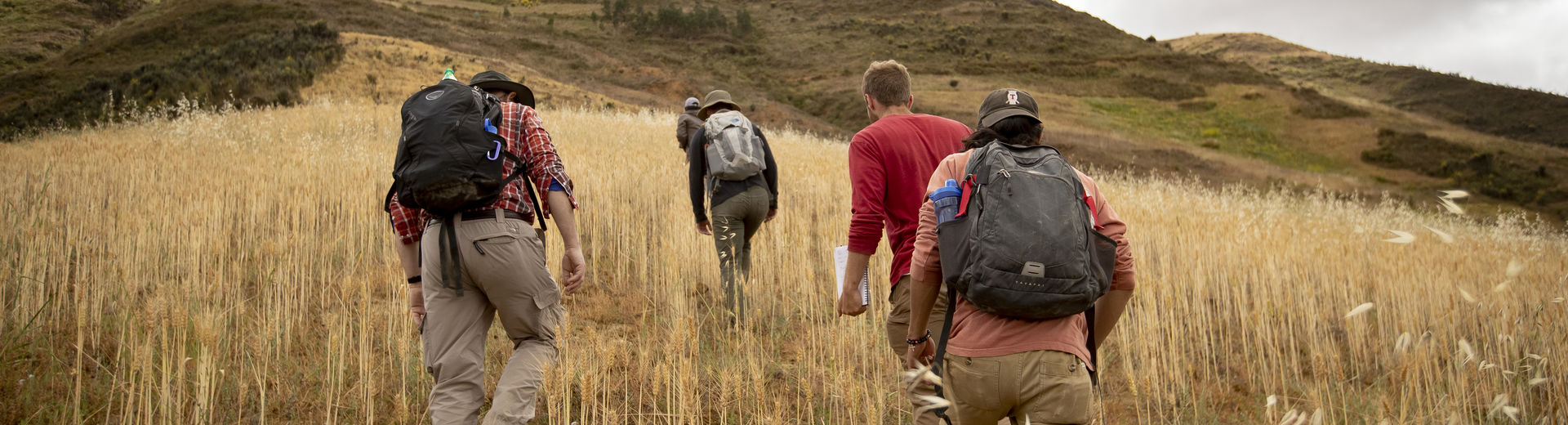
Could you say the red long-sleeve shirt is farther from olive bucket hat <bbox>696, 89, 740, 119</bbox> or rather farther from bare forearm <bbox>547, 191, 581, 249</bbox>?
olive bucket hat <bbox>696, 89, 740, 119</bbox>

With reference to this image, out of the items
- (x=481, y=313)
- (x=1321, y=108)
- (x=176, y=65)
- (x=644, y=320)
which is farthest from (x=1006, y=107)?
(x=1321, y=108)

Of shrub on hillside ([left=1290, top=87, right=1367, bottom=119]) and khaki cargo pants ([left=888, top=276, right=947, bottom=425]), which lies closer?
khaki cargo pants ([left=888, top=276, right=947, bottom=425])

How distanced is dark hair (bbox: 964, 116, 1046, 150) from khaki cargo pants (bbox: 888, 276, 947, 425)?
545 millimetres

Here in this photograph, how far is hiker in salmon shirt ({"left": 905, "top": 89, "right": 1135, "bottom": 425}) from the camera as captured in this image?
1958 millimetres

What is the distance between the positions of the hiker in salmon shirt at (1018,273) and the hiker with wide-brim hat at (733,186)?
263 centimetres

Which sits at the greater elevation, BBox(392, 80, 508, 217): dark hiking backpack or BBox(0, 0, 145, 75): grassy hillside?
BBox(392, 80, 508, 217): dark hiking backpack

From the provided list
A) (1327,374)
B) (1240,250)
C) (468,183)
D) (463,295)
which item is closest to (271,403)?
(463,295)

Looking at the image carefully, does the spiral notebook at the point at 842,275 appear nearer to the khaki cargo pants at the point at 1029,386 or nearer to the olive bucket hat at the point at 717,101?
the khaki cargo pants at the point at 1029,386

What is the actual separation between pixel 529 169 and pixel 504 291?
494 millimetres

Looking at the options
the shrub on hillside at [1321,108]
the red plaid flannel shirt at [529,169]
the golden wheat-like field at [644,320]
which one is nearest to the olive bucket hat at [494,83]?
the red plaid flannel shirt at [529,169]

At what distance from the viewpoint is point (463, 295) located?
2725mm

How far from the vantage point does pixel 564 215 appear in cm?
286

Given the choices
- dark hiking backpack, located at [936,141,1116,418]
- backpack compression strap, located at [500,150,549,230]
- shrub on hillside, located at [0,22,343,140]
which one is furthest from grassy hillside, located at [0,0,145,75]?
dark hiking backpack, located at [936,141,1116,418]

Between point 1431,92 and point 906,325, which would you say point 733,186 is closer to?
point 906,325
